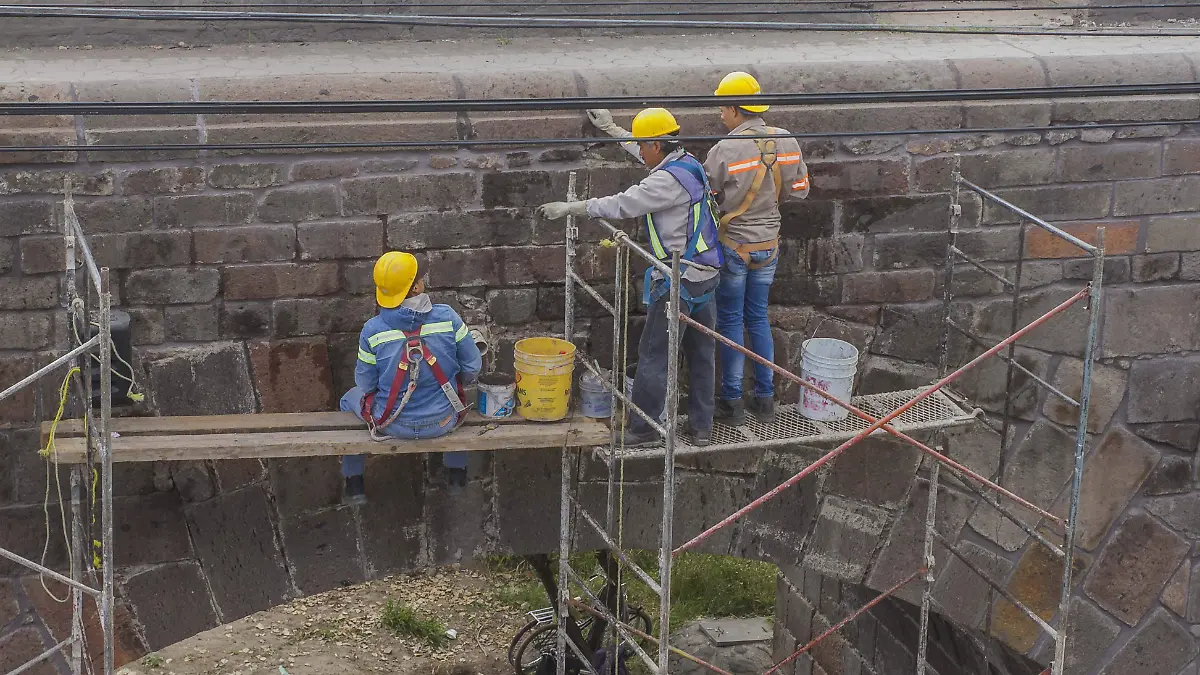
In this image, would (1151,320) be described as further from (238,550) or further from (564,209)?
(238,550)

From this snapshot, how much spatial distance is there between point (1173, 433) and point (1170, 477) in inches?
8.8

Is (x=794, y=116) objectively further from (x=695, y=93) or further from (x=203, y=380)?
(x=203, y=380)

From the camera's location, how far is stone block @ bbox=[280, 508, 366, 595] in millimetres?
6203

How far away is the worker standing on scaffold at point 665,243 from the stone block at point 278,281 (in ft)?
3.21

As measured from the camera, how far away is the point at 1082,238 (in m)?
6.76

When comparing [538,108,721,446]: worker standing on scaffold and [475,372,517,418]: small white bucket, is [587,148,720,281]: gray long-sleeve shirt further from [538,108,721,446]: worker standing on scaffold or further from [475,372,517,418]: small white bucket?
[475,372,517,418]: small white bucket

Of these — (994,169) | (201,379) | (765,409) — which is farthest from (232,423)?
(994,169)

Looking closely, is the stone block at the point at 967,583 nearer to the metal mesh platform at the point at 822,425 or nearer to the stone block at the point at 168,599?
the metal mesh platform at the point at 822,425

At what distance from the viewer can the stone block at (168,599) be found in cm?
605

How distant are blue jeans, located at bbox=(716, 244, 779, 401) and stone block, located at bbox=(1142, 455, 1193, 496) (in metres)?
2.11

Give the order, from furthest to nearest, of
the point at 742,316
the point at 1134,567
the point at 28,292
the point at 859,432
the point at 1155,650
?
the point at 1155,650 → the point at 1134,567 → the point at 742,316 → the point at 859,432 → the point at 28,292

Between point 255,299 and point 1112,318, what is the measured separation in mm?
3965

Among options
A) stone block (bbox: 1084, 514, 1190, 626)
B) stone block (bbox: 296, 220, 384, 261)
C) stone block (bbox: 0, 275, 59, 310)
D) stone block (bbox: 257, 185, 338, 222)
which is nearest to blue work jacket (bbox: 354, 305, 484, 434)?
stone block (bbox: 296, 220, 384, 261)

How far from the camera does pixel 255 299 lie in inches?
237
